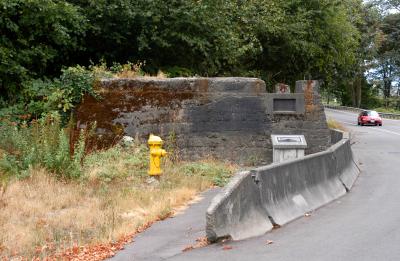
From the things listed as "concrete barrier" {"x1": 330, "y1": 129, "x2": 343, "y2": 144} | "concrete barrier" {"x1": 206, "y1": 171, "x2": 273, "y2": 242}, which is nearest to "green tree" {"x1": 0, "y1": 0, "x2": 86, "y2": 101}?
"concrete barrier" {"x1": 330, "y1": 129, "x2": 343, "y2": 144}

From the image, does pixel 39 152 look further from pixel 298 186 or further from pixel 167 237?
pixel 298 186

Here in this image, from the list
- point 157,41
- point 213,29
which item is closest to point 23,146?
point 157,41

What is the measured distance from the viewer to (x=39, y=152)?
11.1 meters

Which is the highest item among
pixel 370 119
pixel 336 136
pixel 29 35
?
pixel 29 35

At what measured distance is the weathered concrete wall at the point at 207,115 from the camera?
1463cm

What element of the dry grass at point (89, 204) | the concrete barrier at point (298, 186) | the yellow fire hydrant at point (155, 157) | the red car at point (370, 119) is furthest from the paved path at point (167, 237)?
the red car at point (370, 119)

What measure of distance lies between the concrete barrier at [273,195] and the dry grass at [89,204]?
1.50 m

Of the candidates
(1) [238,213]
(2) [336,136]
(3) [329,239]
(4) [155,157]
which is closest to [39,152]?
(4) [155,157]

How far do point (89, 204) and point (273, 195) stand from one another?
2994mm

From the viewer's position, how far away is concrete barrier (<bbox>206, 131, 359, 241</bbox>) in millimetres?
7102

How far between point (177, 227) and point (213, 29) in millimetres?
12967

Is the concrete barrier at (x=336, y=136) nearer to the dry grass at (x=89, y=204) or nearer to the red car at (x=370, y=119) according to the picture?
the dry grass at (x=89, y=204)

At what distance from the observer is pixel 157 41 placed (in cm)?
1873

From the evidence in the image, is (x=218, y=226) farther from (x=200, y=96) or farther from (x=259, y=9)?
(x=259, y=9)
